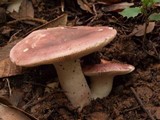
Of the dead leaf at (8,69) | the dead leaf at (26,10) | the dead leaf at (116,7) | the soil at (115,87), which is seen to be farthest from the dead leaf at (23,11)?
the dead leaf at (8,69)

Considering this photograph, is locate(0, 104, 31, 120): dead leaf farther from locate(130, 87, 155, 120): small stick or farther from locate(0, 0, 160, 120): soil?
locate(130, 87, 155, 120): small stick

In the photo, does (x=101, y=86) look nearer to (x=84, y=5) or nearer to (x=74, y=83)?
(x=74, y=83)

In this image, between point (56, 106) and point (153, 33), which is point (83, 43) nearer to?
point (56, 106)

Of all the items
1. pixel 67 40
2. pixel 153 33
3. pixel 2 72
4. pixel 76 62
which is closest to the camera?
pixel 67 40

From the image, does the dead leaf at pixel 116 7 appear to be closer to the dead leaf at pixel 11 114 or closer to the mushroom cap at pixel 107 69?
the mushroom cap at pixel 107 69

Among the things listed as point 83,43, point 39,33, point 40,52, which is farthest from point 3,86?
point 83,43

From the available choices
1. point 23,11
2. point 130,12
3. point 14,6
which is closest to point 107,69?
point 130,12

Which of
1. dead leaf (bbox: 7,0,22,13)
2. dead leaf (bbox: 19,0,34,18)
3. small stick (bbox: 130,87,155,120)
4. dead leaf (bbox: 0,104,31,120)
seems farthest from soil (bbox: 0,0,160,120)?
dead leaf (bbox: 7,0,22,13)
